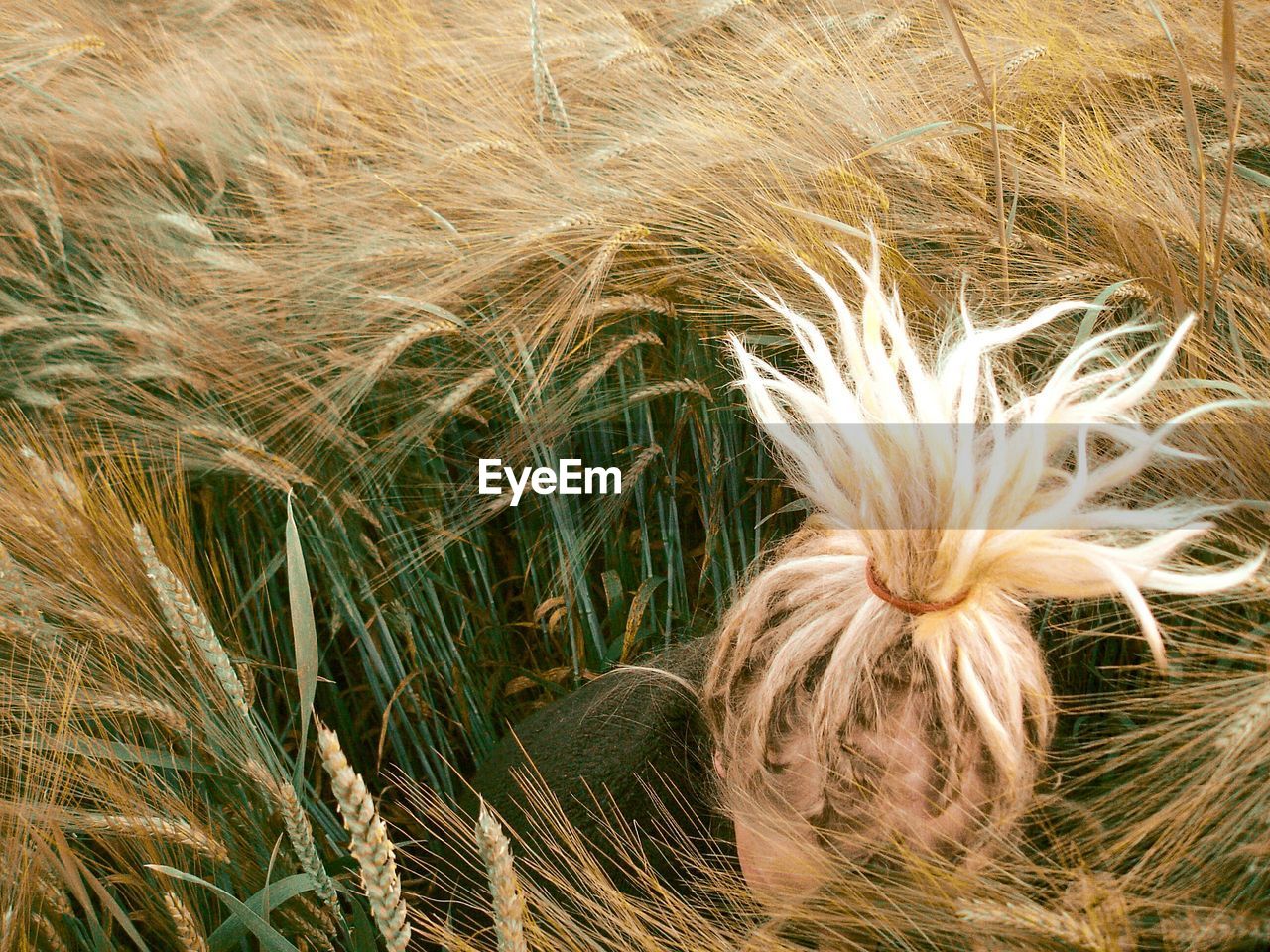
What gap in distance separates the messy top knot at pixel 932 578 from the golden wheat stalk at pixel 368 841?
0.80 feet

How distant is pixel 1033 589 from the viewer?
1.61 ft

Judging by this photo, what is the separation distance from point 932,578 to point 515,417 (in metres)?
0.69

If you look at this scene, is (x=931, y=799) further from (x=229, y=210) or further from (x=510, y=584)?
(x=229, y=210)

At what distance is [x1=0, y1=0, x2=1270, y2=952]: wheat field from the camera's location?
1.79ft

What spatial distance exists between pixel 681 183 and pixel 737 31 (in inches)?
25.4

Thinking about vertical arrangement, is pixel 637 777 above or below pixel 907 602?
below

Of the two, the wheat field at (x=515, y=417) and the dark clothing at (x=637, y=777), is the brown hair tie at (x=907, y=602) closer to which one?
the wheat field at (x=515, y=417)

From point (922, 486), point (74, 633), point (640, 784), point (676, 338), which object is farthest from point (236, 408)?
point (922, 486)

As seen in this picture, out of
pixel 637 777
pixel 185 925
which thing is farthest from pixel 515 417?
pixel 185 925

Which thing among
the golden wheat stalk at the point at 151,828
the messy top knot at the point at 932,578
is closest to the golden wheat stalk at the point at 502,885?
the messy top knot at the point at 932,578

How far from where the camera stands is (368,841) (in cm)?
42

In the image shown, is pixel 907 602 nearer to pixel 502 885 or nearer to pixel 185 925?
pixel 502 885

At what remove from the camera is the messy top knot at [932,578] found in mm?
456

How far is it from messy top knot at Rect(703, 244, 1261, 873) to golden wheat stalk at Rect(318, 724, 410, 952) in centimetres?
24
